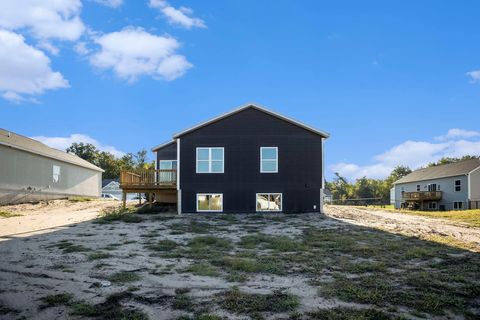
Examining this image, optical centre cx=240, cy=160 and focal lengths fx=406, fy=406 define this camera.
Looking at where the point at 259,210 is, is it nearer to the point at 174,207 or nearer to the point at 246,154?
the point at 246,154

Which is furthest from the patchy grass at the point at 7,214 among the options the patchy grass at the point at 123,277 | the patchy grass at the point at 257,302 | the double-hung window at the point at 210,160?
the patchy grass at the point at 257,302

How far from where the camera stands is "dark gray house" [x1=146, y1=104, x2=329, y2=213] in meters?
26.7

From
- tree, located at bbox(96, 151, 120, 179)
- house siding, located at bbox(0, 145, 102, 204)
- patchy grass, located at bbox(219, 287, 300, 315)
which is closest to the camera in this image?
patchy grass, located at bbox(219, 287, 300, 315)

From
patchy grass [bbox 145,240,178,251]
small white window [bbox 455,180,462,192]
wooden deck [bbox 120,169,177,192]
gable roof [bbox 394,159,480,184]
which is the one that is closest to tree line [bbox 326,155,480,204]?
gable roof [bbox 394,159,480,184]

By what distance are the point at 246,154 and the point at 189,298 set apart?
61.2ft

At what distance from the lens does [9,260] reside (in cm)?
1225

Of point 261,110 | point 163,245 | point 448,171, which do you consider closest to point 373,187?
point 448,171

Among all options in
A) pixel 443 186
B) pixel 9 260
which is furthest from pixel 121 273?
pixel 443 186

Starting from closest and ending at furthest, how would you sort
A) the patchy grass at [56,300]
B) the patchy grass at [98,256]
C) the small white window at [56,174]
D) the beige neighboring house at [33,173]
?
the patchy grass at [56,300]
the patchy grass at [98,256]
the beige neighboring house at [33,173]
the small white window at [56,174]

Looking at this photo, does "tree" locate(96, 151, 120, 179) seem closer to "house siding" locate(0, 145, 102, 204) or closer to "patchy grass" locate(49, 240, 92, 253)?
"house siding" locate(0, 145, 102, 204)

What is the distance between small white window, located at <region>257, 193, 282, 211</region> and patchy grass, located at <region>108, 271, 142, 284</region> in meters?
16.6

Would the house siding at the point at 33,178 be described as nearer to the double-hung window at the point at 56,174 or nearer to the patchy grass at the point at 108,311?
the double-hung window at the point at 56,174

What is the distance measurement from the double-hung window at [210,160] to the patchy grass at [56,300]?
18362 mm

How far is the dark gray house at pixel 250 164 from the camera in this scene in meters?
26.7
